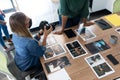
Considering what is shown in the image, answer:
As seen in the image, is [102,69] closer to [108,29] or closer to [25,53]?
[108,29]

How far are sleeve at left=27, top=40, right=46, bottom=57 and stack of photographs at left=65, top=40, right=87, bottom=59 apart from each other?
0.30m

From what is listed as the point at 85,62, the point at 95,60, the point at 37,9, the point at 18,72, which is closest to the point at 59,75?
the point at 85,62

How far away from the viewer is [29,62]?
62.9 inches

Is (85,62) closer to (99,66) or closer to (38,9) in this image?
(99,66)

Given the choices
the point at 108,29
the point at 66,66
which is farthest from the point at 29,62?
the point at 108,29

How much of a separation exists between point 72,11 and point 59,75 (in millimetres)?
796

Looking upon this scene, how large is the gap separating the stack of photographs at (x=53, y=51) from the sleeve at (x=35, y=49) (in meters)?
0.07

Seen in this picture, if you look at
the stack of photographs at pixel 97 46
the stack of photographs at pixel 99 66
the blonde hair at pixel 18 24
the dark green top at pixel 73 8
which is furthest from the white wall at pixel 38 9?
the stack of photographs at pixel 99 66

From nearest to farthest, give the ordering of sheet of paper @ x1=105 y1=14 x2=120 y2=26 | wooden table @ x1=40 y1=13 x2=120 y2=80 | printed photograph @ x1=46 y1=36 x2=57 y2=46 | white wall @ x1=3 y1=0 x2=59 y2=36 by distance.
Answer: wooden table @ x1=40 y1=13 x2=120 y2=80 < printed photograph @ x1=46 y1=36 x2=57 y2=46 < sheet of paper @ x1=105 y1=14 x2=120 y2=26 < white wall @ x1=3 y1=0 x2=59 y2=36

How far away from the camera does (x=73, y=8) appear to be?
168 cm

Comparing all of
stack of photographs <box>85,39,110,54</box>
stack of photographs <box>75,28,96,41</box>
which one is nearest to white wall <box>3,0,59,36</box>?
stack of photographs <box>75,28,96,41</box>

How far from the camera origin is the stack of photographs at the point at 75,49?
152 cm

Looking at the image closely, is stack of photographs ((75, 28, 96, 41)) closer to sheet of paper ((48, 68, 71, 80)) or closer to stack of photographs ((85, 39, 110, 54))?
stack of photographs ((85, 39, 110, 54))

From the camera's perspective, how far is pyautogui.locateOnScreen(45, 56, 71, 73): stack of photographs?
141cm
